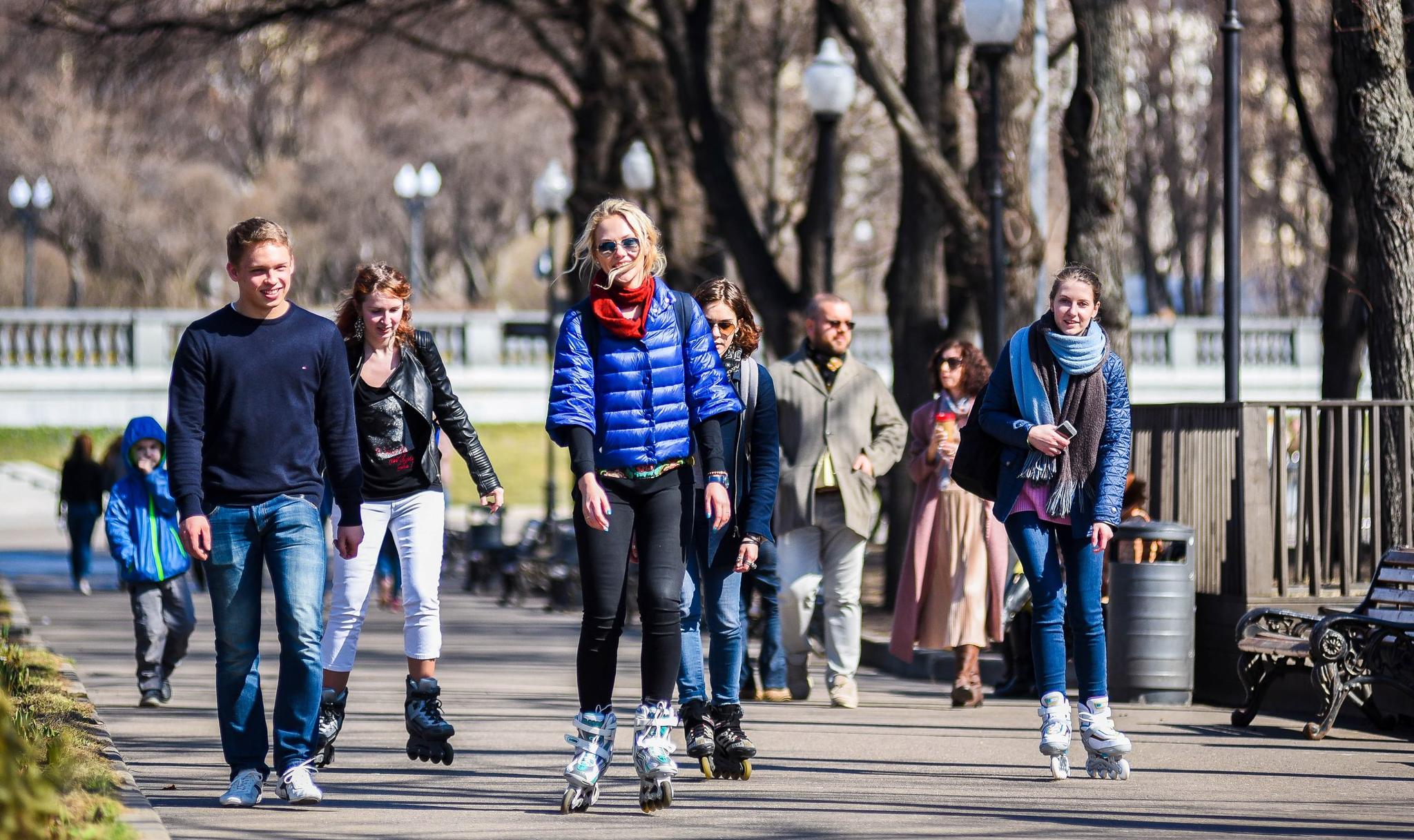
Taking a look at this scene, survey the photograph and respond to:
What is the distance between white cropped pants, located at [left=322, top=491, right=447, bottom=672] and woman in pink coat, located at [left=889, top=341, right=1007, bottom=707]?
12.2ft

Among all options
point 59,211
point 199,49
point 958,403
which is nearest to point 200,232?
point 59,211

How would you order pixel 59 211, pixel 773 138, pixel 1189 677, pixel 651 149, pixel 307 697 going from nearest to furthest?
pixel 307 697, pixel 1189 677, pixel 651 149, pixel 773 138, pixel 59 211

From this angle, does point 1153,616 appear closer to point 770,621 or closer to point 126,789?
point 770,621

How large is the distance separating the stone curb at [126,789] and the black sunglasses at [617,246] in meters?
2.36

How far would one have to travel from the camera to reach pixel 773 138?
3362 cm

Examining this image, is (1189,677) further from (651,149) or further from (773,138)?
(773,138)

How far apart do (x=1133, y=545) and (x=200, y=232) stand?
52988mm

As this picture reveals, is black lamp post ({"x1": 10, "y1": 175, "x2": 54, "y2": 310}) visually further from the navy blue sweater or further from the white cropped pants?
the navy blue sweater

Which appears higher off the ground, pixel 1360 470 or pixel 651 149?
pixel 651 149

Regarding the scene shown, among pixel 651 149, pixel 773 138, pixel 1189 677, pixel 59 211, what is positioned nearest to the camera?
pixel 1189 677

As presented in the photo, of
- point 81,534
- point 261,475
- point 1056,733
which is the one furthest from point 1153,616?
point 81,534

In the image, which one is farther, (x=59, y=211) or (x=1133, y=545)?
(x=59, y=211)

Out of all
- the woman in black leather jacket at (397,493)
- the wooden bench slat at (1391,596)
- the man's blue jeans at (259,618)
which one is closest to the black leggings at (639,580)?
the man's blue jeans at (259,618)

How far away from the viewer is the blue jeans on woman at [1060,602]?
827 centimetres
